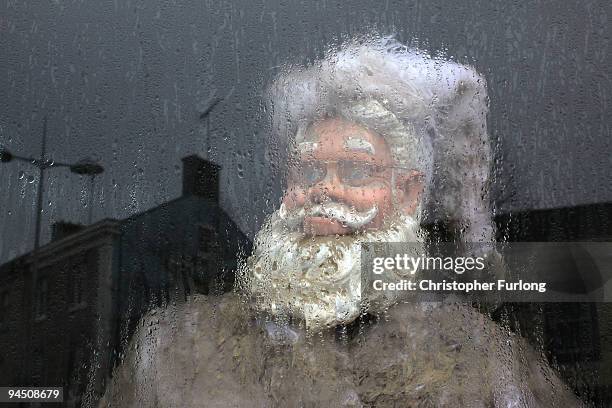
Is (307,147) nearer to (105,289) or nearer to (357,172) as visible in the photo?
(357,172)

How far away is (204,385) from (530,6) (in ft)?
3.85

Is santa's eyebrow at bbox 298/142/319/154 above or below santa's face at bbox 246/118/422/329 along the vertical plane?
above

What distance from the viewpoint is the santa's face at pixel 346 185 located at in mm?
1438

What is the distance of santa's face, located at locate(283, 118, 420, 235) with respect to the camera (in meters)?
1.44

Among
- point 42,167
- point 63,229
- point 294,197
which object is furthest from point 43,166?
point 294,197

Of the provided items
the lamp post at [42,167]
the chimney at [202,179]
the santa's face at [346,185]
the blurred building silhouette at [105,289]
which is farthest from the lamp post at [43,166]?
the santa's face at [346,185]

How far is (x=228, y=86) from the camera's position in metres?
1.53

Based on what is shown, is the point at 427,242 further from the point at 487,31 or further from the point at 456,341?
the point at 487,31

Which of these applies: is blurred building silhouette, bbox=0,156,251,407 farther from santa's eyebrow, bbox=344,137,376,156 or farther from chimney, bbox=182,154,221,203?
santa's eyebrow, bbox=344,137,376,156

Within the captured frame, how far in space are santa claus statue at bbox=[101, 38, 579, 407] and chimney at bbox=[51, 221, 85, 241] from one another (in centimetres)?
27

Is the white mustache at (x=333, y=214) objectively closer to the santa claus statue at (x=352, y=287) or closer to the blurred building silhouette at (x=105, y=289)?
the santa claus statue at (x=352, y=287)

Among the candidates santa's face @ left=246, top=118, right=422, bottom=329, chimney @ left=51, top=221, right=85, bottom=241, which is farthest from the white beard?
chimney @ left=51, top=221, right=85, bottom=241

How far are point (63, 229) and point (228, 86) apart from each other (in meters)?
0.51

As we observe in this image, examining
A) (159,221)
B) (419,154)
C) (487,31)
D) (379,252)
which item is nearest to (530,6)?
(487,31)
